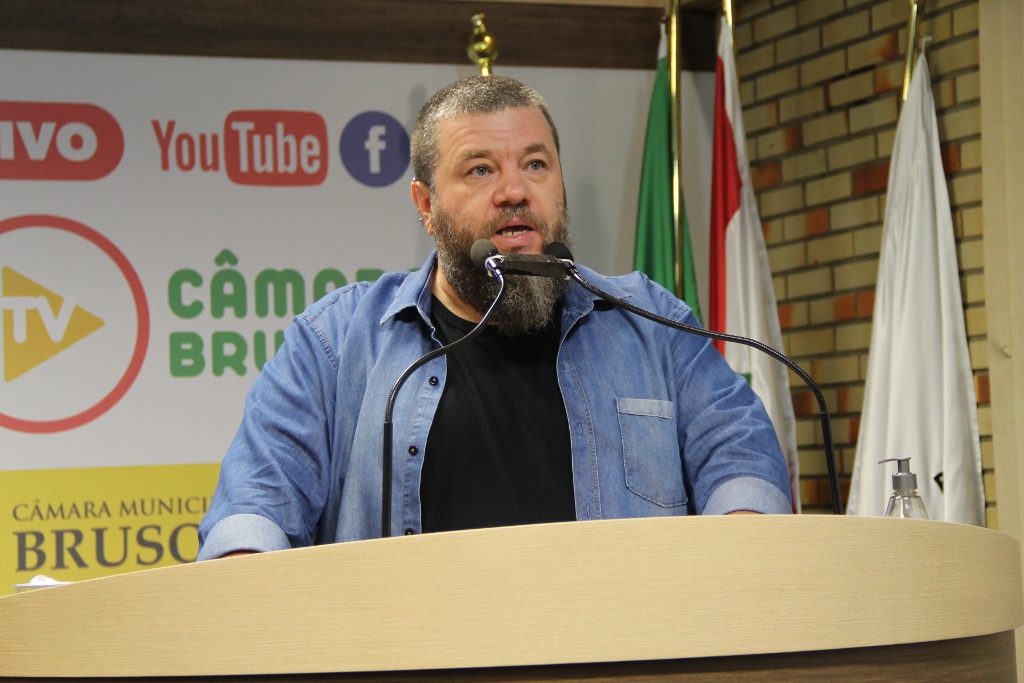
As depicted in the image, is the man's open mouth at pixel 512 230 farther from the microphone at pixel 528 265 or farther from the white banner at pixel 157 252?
the white banner at pixel 157 252

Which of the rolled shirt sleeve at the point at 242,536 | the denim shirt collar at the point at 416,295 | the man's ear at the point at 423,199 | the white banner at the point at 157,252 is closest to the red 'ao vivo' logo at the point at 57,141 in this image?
the white banner at the point at 157,252

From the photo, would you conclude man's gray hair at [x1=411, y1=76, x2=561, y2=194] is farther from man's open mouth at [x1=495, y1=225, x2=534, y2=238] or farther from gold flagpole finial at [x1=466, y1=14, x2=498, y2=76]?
gold flagpole finial at [x1=466, y1=14, x2=498, y2=76]

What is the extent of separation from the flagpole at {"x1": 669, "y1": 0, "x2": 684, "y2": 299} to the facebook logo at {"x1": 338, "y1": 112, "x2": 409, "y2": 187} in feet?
2.61

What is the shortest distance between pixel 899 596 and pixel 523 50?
285 centimetres

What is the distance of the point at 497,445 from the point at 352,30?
6.56 feet

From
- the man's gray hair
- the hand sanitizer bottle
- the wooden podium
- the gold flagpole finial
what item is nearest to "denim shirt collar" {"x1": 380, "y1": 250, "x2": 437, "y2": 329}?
the man's gray hair

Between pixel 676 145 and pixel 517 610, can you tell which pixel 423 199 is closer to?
pixel 517 610

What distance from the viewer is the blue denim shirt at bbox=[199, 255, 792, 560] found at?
182cm

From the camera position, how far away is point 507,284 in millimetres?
1973

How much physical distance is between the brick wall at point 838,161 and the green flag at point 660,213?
0.31m

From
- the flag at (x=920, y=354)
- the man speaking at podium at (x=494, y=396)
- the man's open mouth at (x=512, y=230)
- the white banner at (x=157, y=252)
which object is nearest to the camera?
→ the man speaking at podium at (x=494, y=396)

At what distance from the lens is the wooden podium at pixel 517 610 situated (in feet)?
3.23

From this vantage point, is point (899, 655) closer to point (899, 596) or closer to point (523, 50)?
point (899, 596)

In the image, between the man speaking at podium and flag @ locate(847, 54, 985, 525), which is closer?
the man speaking at podium
